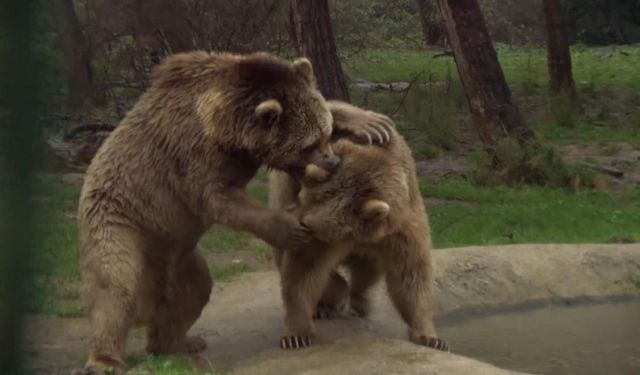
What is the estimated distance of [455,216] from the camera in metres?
11.8

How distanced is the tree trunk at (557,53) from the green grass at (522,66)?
195cm

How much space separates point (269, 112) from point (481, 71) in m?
8.66

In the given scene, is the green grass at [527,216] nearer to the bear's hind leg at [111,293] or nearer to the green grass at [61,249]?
the green grass at [61,249]

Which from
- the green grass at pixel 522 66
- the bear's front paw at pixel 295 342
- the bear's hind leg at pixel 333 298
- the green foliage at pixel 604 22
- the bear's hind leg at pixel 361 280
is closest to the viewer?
the bear's front paw at pixel 295 342

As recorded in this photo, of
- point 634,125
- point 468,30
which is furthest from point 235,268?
point 634,125

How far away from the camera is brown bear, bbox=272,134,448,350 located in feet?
18.8

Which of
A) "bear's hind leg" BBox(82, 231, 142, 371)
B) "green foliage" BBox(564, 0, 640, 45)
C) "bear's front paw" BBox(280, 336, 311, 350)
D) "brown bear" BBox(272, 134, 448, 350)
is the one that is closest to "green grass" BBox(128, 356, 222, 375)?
"bear's hind leg" BBox(82, 231, 142, 371)

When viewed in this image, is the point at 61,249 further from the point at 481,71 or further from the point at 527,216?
the point at 481,71

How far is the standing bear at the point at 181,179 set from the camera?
5.68 metres

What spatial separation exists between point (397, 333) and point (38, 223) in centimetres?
609

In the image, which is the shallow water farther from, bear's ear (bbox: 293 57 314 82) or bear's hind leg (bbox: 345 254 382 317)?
bear's ear (bbox: 293 57 314 82)

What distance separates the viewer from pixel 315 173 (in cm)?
576

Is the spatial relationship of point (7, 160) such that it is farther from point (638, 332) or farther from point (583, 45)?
point (583, 45)

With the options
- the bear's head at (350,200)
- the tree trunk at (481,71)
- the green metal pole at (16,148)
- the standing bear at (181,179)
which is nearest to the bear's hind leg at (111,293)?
the standing bear at (181,179)
